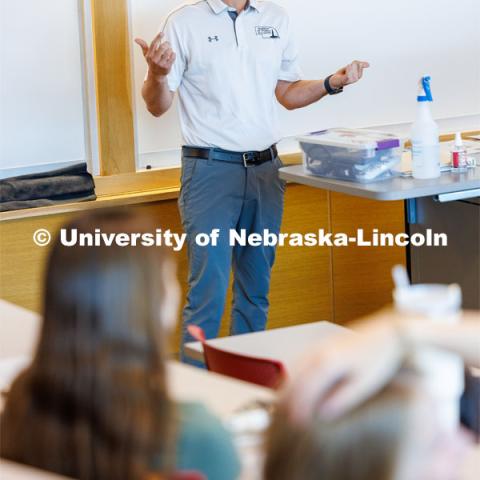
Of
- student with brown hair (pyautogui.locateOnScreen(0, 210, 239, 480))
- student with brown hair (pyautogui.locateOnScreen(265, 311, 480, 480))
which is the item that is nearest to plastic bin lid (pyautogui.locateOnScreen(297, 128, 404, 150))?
student with brown hair (pyautogui.locateOnScreen(0, 210, 239, 480))

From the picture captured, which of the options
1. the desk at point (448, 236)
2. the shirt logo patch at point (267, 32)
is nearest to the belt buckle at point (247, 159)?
the desk at point (448, 236)

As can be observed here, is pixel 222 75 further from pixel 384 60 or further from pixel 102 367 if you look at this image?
pixel 102 367

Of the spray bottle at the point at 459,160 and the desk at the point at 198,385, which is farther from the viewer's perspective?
the spray bottle at the point at 459,160

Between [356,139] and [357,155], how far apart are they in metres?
0.07

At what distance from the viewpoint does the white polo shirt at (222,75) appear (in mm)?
3594

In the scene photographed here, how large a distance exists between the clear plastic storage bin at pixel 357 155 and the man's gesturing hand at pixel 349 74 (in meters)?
0.31

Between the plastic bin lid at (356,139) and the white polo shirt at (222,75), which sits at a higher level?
the white polo shirt at (222,75)

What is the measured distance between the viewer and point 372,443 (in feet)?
3.19

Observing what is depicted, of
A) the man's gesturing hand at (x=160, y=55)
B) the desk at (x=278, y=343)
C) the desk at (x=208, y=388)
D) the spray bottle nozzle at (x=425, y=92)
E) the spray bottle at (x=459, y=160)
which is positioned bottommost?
the desk at (x=278, y=343)

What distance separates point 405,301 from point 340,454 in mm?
244

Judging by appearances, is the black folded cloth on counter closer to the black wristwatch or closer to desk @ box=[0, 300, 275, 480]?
the black wristwatch

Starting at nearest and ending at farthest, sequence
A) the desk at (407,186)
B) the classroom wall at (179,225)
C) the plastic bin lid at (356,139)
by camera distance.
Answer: the desk at (407,186) < the plastic bin lid at (356,139) < the classroom wall at (179,225)

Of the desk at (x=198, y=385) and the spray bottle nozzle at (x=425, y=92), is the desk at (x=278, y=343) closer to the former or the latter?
the desk at (x=198, y=385)

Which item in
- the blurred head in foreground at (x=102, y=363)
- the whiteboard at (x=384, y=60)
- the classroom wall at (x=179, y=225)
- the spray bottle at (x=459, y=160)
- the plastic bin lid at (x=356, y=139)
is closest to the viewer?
the blurred head in foreground at (x=102, y=363)
